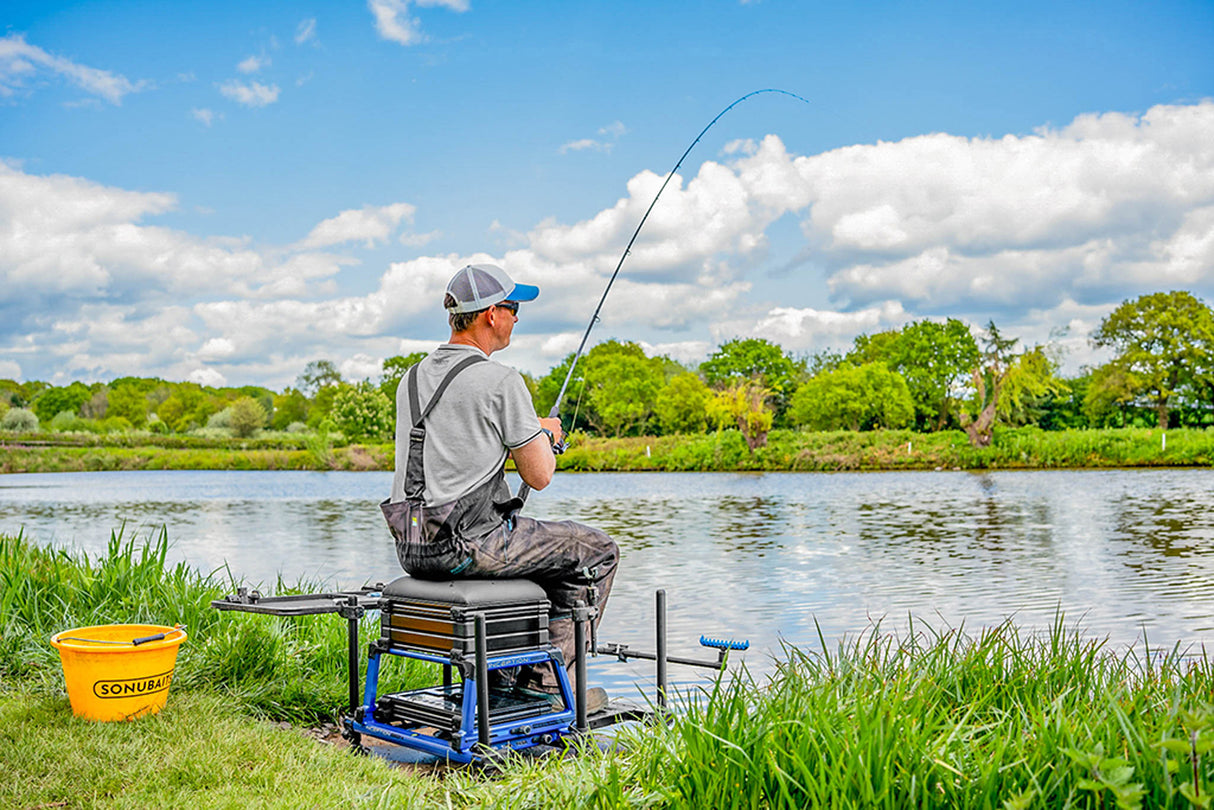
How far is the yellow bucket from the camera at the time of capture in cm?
400

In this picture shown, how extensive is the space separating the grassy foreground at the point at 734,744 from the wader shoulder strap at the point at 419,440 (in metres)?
1.00

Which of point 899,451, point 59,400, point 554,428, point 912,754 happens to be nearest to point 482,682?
point 554,428

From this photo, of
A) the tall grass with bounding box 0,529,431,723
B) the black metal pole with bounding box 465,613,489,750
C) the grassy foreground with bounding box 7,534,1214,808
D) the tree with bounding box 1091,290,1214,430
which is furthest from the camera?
the tree with bounding box 1091,290,1214,430

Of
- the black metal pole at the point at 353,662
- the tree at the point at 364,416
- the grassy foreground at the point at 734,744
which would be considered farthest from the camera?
the tree at the point at 364,416

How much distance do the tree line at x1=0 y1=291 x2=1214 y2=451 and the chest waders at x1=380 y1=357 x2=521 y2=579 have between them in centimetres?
2962

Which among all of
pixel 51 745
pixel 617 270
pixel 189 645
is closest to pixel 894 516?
pixel 617 270

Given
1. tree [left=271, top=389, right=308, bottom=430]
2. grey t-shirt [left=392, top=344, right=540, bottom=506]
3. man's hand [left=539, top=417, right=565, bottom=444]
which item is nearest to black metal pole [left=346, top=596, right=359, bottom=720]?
grey t-shirt [left=392, top=344, right=540, bottom=506]

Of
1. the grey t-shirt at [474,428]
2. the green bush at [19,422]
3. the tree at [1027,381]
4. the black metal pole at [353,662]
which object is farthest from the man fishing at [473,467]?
the green bush at [19,422]

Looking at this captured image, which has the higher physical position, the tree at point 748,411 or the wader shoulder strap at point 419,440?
the tree at point 748,411

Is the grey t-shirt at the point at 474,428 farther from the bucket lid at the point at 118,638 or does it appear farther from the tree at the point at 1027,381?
the tree at the point at 1027,381

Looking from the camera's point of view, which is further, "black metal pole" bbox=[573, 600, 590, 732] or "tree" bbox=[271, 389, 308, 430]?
"tree" bbox=[271, 389, 308, 430]

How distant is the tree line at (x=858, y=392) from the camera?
138 ft

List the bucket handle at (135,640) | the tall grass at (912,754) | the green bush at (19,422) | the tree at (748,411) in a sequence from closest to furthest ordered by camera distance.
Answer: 1. the tall grass at (912,754)
2. the bucket handle at (135,640)
3. the tree at (748,411)
4. the green bush at (19,422)

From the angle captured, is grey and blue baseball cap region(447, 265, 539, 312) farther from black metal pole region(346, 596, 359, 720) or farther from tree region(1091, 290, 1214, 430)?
tree region(1091, 290, 1214, 430)
